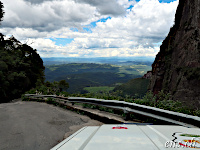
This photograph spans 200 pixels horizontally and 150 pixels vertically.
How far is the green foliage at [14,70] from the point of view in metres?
26.2

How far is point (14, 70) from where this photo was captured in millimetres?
29781

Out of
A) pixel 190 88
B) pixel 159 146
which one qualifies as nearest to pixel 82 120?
pixel 159 146

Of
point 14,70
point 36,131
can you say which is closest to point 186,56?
point 36,131

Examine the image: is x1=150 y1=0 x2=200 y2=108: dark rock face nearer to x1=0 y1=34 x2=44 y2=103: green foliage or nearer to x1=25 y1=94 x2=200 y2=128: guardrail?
x1=25 y1=94 x2=200 y2=128: guardrail

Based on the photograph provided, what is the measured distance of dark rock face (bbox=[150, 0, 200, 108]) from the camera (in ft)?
83.7

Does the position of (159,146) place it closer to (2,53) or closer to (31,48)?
(2,53)

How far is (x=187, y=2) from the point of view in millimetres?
32188

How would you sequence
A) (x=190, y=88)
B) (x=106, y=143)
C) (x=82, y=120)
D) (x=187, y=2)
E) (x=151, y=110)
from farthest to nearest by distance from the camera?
1. (x=187, y=2)
2. (x=190, y=88)
3. (x=82, y=120)
4. (x=151, y=110)
5. (x=106, y=143)

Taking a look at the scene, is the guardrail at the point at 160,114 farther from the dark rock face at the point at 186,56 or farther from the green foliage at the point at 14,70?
the green foliage at the point at 14,70

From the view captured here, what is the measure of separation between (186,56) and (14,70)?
33379mm

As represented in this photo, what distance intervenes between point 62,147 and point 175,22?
140 ft

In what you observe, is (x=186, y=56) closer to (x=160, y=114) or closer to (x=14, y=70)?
(x=160, y=114)

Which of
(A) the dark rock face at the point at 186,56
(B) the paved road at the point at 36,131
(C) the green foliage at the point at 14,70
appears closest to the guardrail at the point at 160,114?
(B) the paved road at the point at 36,131

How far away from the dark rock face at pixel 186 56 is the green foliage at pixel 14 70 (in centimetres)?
2805
